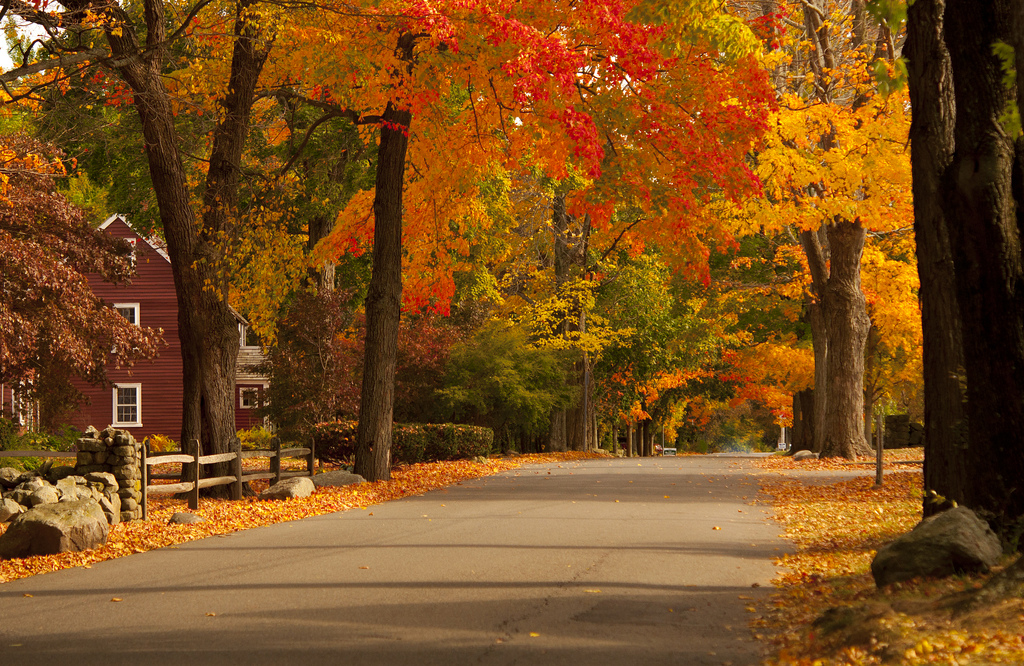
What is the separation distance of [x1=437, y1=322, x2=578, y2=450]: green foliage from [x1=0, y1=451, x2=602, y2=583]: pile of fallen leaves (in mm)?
5364

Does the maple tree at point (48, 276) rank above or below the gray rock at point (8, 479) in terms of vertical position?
above

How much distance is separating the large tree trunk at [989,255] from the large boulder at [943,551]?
0.67 m

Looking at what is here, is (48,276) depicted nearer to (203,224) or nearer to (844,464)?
(203,224)

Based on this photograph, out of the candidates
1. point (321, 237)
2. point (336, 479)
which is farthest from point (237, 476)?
point (321, 237)

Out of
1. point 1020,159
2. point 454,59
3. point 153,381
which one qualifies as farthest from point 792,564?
point 153,381

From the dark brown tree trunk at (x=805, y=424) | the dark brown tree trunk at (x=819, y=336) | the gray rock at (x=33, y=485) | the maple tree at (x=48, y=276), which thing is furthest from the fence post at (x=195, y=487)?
the dark brown tree trunk at (x=805, y=424)

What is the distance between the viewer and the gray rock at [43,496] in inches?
572

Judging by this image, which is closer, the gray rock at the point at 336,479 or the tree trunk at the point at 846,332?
the gray rock at the point at 336,479

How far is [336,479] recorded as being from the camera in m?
19.2

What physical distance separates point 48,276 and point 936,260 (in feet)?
56.2

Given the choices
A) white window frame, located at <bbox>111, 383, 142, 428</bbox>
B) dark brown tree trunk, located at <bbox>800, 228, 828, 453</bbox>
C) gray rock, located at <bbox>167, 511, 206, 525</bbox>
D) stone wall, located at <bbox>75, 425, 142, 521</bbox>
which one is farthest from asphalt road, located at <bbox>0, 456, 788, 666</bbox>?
white window frame, located at <bbox>111, 383, 142, 428</bbox>

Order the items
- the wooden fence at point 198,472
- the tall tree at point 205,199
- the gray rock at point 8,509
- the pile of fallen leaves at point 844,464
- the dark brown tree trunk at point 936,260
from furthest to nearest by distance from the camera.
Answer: the pile of fallen leaves at point 844,464 < the tall tree at point 205,199 < the wooden fence at point 198,472 < the gray rock at point 8,509 < the dark brown tree trunk at point 936,260

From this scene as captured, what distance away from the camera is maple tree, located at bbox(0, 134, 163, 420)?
64.2 feet

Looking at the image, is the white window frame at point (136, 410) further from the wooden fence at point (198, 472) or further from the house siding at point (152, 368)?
the wooden fence at point (198, 472)
